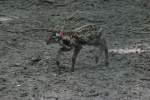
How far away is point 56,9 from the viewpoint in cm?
1417

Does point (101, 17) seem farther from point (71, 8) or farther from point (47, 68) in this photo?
point (47, 68)

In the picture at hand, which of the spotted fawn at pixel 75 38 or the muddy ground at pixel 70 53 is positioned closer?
the muddy ground at pixel 70 53

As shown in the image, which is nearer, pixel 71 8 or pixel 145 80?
pixel 145 80

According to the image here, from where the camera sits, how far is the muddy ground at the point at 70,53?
726 centimetres

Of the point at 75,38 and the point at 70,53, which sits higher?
the point at 75,38

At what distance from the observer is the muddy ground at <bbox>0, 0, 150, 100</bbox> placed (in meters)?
7.26

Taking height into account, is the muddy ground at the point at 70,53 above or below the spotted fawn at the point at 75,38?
below

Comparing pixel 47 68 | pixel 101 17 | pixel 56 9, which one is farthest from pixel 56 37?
pixel 56 9

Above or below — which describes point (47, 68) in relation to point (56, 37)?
below

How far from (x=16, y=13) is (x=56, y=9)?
1212 mm

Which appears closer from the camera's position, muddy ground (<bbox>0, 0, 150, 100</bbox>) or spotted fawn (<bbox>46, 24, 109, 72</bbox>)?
muddy ground (<bbox>0, 0, 150, 100</bbox>)

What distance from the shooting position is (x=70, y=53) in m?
9.45

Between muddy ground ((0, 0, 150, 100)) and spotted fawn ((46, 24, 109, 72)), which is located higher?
spotted fawn ((46, 24, 109, 72))

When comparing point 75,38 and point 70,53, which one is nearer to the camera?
point 75,38
